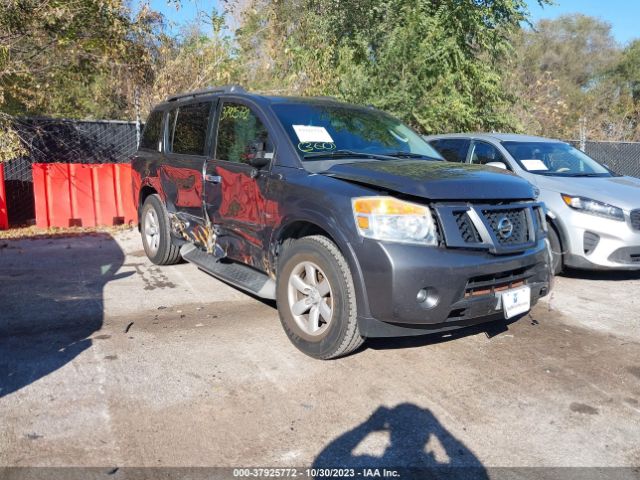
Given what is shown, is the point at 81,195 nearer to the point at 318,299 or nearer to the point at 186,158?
the point at 186,158

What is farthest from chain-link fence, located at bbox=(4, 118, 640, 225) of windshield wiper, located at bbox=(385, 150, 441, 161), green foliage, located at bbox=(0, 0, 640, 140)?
windshield wiper, located at bbox=(385, 150, 441, 161)

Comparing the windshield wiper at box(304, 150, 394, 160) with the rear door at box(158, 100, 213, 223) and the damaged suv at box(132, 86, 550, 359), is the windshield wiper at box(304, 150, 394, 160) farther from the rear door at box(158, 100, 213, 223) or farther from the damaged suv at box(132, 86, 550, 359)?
the rear door at box(158, 100, 213, 223)

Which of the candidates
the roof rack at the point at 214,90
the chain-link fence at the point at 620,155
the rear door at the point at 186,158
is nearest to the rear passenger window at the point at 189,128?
the rear door at the point at 186,158

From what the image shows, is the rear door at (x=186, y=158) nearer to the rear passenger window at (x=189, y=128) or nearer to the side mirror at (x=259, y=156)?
the rear passenger window at (x=189, y=128)

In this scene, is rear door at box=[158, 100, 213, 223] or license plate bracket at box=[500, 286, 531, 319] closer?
license plate bracket at box=[500, 286, 531, 319]

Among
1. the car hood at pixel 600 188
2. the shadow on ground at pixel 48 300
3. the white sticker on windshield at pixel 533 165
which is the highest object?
the white sticker on windshield at pixel 533 165

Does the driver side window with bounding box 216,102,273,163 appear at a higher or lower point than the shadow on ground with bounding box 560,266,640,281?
higher

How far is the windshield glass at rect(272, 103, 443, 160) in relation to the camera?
169 inches

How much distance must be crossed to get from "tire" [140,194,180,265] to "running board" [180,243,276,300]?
0.50m

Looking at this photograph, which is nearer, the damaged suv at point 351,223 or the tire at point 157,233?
the damaged suv at point 351,223

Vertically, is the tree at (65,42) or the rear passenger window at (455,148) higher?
the tree at (65,42)

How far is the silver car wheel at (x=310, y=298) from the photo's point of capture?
371 centimetres

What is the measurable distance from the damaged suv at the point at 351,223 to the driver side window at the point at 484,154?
2.22 metres

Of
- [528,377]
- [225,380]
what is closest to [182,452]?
[225,380]
